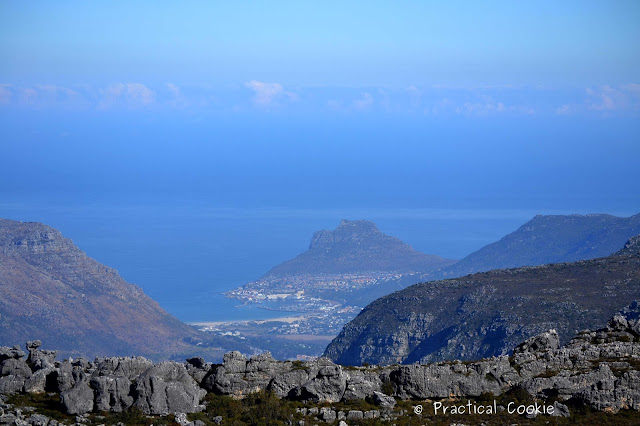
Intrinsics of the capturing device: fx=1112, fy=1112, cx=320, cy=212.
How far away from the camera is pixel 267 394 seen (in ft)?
129

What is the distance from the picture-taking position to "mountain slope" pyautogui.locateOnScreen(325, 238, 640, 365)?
8044 cm

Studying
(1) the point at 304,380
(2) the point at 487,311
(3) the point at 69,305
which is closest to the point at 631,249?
(2) the point at 487,311

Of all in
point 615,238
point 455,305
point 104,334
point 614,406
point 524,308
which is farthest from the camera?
point 615,238

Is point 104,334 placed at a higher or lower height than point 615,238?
lower

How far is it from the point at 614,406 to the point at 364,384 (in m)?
8.84

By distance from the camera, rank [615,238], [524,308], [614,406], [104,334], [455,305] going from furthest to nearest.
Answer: [615,238] < [104,334] < [455,305] < [524,308] < [614,406]

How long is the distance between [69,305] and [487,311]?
72.9 metres

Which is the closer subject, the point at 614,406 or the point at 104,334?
the point at 614,406

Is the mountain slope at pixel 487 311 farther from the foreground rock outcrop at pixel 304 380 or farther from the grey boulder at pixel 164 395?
the grey boulder at pixel 164 395

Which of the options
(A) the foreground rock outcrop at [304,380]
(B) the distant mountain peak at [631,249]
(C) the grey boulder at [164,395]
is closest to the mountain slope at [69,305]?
(B) the distant mountain peak at [631,249]

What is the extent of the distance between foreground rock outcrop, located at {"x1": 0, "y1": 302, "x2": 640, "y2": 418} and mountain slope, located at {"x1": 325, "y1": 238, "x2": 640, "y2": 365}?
3560 centimetres

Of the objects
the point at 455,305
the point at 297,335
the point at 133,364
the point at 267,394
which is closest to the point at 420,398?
the point at 267,394

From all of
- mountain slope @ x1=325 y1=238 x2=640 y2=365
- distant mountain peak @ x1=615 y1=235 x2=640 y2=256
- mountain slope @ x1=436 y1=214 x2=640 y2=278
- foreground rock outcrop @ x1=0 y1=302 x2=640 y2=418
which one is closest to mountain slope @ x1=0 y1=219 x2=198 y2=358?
mountain slope @ x1=325 y1=238 x2=640 y2=365

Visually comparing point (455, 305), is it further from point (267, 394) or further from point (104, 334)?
point (104, 334)
